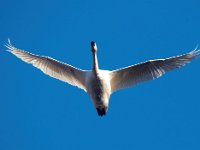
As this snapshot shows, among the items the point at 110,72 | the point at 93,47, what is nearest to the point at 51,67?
the point at 93,47

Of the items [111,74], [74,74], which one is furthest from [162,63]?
[74,74]

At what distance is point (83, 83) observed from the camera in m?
26.1

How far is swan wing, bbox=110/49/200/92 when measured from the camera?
25.9 m

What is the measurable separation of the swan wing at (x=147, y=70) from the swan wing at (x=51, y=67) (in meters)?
1.63

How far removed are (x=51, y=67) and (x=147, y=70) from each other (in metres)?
4.42

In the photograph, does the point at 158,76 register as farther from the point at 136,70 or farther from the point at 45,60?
the point at 45,60

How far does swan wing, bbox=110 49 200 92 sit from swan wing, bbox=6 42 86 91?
5.35ft

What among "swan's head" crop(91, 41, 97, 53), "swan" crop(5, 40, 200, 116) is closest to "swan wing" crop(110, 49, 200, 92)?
"swan" crop(5, 40, 200, 116)

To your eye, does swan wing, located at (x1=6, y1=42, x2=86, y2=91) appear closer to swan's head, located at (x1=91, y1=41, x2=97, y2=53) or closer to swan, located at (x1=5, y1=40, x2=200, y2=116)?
swan, located at (x1=5, y1=40, x2=200, y2=116)

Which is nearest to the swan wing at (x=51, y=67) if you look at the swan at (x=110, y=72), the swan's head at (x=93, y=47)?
the swan at (x=110, y=72)

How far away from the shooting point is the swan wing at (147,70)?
25938mm

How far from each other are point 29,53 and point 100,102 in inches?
172

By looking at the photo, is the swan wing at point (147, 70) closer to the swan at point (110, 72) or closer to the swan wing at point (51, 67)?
the swan at point (110, 72)

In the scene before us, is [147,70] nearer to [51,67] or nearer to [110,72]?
[110,72]
